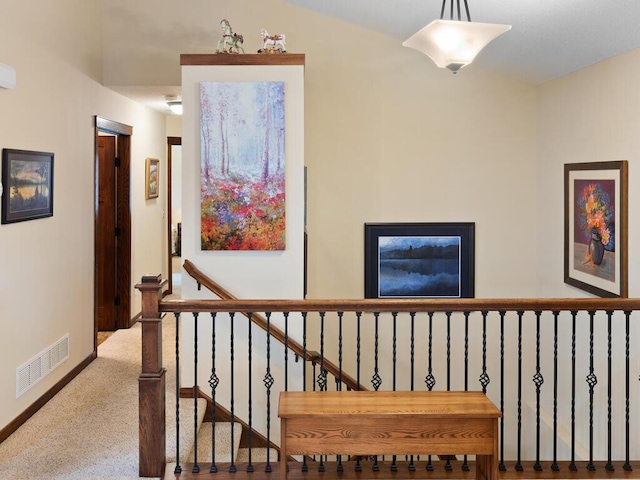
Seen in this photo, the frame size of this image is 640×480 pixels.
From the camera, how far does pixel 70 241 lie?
5211 mm

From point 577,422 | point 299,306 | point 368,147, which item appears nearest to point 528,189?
point 368,147

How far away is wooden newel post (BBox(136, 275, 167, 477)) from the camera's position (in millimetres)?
3350

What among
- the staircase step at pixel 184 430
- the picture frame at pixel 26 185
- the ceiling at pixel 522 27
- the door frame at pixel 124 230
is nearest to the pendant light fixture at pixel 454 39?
the ceiling at pixel 522 27

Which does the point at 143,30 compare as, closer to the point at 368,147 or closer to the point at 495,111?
the point at 368,147

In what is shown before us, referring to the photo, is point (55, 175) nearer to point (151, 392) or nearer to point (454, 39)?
point (151, 392)

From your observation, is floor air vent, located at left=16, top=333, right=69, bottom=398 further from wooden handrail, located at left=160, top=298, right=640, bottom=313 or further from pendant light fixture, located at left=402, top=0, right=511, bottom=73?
pendant light fixture, located at left=402, top=0, right=511, bottom=73

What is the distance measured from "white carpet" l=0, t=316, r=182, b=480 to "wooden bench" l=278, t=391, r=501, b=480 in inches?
38.1

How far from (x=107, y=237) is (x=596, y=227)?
4.44 m

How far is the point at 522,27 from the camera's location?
4656mm

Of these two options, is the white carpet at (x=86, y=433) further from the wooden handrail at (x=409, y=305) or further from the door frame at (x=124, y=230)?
the door frame at (x=124, y=230)

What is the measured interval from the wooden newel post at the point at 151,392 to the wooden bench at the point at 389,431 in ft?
2.28

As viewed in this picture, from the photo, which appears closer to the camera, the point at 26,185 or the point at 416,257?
the point at 26,185

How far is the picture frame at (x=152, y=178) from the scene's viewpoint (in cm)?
771

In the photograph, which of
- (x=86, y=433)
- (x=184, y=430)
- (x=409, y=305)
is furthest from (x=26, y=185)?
(x=409, y=305)
